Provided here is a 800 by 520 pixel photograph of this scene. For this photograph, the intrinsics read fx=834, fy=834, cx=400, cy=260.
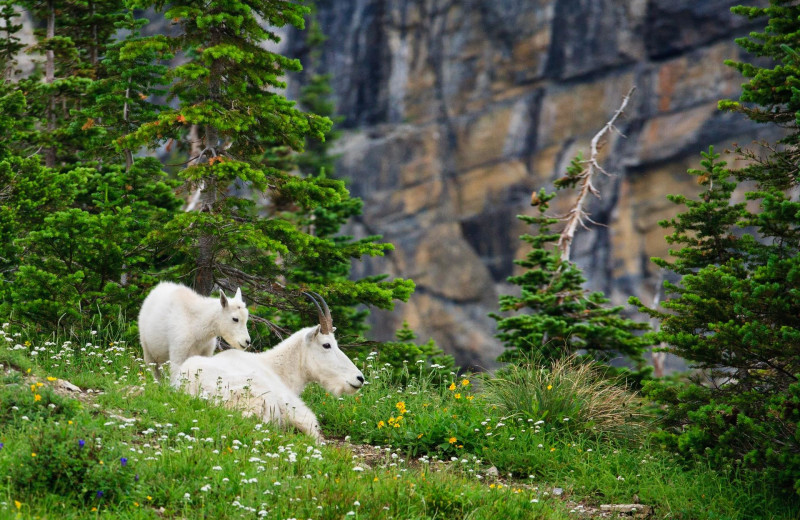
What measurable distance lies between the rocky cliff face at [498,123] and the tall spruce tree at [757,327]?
38074 millimetres

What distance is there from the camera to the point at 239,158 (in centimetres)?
1136

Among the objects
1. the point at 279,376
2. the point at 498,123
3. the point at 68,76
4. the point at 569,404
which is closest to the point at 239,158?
the point at 279,376

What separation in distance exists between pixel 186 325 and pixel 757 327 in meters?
5.71

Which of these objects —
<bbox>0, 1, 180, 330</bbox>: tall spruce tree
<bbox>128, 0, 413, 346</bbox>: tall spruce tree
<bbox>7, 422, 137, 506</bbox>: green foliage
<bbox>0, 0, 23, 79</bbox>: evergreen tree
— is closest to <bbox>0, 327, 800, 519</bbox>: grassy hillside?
<bbox>7, 422, 137, 506</bbox>: green foliage

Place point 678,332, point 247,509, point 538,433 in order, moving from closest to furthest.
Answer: point 247,509 < point 678,332 < point 538,433

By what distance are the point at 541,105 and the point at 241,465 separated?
4566 cm

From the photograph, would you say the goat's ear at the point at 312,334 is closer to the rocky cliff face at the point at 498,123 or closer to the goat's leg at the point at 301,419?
the goat's leg at the point at 301,419

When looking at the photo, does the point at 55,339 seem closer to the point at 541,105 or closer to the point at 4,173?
the point at 4,173

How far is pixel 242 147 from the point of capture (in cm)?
1155

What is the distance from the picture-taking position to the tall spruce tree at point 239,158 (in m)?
10.4

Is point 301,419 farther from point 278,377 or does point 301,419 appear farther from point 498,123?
point 498,123

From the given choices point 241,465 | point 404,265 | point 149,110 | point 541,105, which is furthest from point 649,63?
point 241,465

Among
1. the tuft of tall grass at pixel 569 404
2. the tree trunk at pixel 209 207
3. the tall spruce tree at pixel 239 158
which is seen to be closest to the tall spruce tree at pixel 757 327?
the tuft of tall grass at pixel 569 404

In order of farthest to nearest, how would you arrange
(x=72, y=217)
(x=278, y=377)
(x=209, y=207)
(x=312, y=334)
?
1. (x=209, y=207)
2. (x=72, y=217)
3. (x=312, y=334)
4. (x=278, y=377)
